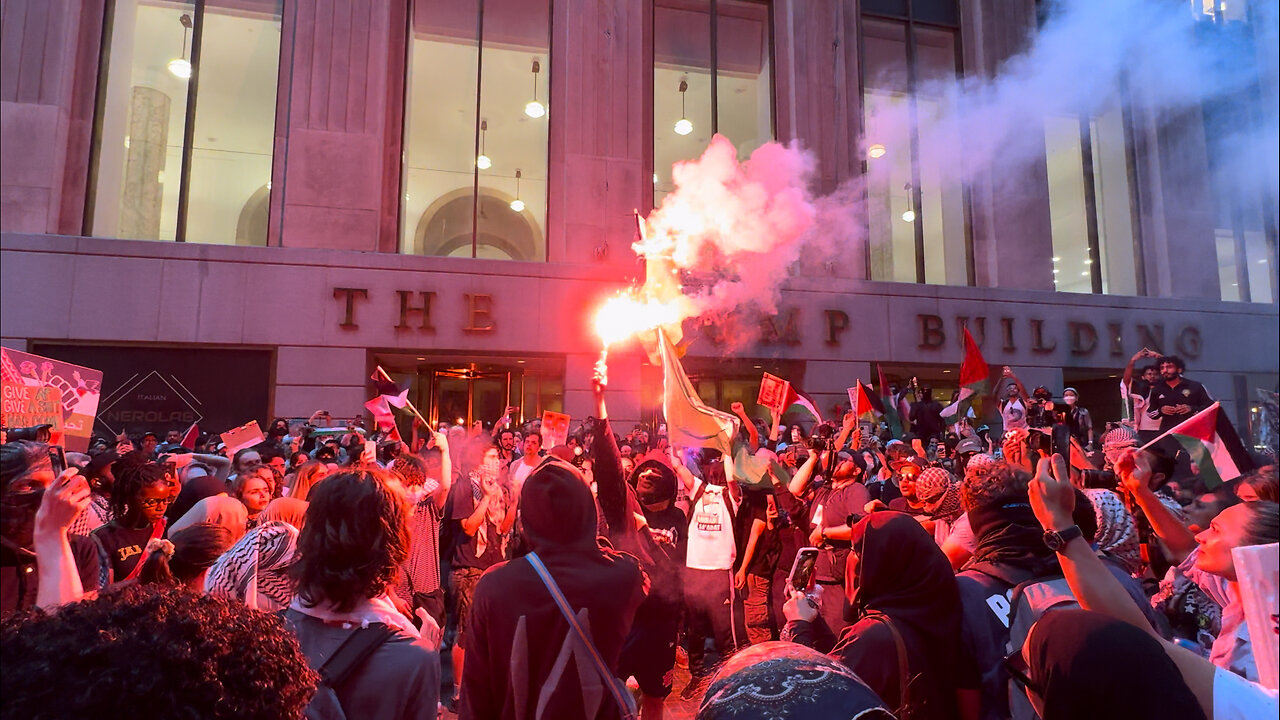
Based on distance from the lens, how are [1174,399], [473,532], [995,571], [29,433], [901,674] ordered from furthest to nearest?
[1174,399]
[473,532]
[29,433]
[995,571]
[901,674]

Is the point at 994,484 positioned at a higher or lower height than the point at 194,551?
higher

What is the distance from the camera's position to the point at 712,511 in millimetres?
6105

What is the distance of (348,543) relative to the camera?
2.13 meters

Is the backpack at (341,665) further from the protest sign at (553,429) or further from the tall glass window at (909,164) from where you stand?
the tall glass window at (909,164)

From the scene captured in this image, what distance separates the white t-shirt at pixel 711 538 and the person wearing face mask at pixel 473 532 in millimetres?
1499

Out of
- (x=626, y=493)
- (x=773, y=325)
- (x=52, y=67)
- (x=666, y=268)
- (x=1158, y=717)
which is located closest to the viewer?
(x=1158, y=717)

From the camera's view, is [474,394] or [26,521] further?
[474,394]

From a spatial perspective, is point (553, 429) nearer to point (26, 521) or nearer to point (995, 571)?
point (26, 521)

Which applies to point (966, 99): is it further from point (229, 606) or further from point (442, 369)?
point (229, 606)

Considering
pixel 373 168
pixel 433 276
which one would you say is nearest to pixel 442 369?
pixel 433 276

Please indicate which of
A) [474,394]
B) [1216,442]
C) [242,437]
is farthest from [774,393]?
[474,394]

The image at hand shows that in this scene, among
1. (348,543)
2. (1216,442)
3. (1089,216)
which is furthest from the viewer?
(1089,216)

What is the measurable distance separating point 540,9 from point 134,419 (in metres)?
13.7

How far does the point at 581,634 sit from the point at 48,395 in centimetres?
639
